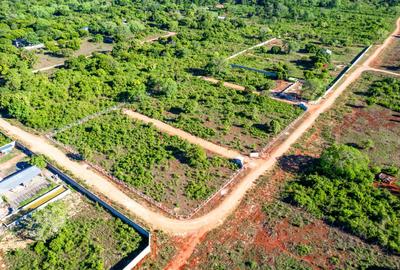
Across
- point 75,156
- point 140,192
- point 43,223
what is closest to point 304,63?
point 140,192

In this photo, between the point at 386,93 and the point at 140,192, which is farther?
the point at 386,93

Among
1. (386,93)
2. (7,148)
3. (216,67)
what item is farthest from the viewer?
(216,67)

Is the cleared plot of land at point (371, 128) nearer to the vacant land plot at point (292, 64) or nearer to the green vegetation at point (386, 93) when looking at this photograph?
the green vegetation at point (386, 93)

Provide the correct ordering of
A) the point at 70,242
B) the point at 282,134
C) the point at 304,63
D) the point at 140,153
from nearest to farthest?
the point at 70,242, the point at 140,153, the point at 282,134, the point at 304,63

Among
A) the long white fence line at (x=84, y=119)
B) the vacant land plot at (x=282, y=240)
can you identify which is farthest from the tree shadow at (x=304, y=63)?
the long white fence line at (x=84, y=119)

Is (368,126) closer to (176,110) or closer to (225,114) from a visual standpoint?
(225,114)

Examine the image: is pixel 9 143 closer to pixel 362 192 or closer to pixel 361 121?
pixel 362 192
